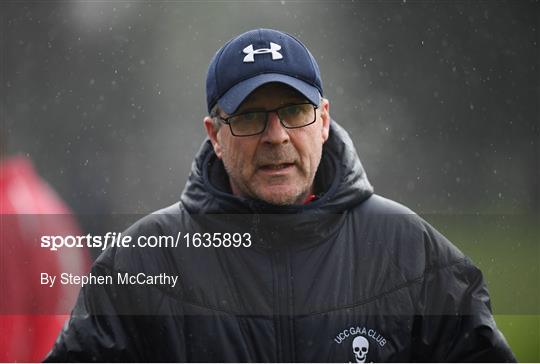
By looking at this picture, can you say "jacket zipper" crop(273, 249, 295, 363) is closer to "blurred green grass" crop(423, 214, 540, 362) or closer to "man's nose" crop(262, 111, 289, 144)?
"man's nose" crop(262, 111, 289, 144)

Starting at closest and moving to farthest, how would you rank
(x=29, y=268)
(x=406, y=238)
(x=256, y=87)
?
(x=256, y=87), (x=406, y=238), (x=29, y=268)

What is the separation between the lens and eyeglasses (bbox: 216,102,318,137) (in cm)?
209

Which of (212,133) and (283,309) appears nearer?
(283,309)

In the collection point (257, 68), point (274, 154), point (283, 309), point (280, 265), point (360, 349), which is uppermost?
point (257, 68)

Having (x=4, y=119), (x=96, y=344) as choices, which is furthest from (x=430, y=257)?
(x=4, y=119)

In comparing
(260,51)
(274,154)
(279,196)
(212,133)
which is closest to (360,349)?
(279,196)

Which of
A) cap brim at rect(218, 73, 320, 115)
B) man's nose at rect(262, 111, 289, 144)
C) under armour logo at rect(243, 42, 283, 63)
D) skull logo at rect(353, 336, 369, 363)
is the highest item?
under armour logo at rect(243, 42, 283, 63)

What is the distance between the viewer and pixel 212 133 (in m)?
2.22

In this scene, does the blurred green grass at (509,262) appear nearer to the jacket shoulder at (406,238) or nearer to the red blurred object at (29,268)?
the jacket shoulder at (406,238)

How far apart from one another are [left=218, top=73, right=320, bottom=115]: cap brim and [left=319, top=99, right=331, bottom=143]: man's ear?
0.11 meters

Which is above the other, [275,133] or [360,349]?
[275,133]

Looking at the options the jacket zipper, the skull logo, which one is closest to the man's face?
the jacket zipper

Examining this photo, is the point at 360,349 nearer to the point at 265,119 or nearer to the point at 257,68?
the point at 265,119

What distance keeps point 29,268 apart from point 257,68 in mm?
911
